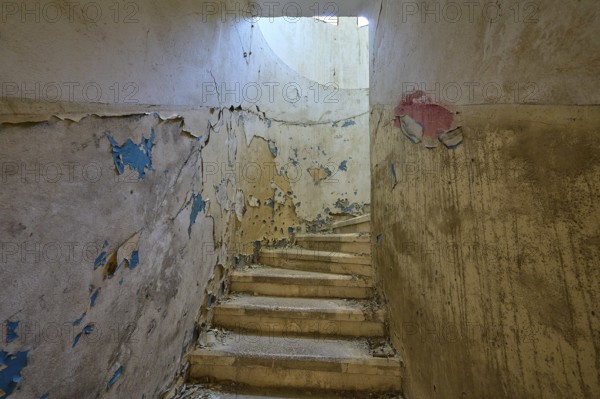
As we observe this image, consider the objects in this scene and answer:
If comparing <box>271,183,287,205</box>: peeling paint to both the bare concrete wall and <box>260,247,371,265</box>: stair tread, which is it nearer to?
<box>260,247,371,265</box>: stair tread

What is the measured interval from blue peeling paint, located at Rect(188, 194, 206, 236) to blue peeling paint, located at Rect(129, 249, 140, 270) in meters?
0.43

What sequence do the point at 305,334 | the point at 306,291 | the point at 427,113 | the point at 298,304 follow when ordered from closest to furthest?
1. the point at 427,113
2. the point at 305,334
3. the point at 298,304
4. the point at 306,291

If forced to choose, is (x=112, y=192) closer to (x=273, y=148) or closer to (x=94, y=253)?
(x=94, y=253)

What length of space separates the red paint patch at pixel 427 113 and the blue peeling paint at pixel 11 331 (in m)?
1.36

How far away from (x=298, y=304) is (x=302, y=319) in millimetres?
131

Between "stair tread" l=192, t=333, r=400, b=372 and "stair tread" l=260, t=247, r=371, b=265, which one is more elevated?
"stair tread" l=260, t=247, r=371, b=265

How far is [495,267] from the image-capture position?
0.83 metres

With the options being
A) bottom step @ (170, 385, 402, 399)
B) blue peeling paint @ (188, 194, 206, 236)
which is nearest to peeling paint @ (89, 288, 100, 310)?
blue peeling paint @ (188, 194, 206, 236)

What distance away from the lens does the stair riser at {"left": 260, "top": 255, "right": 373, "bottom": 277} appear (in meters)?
2.14

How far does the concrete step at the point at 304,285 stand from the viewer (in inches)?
79.5

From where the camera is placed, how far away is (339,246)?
2424 mm

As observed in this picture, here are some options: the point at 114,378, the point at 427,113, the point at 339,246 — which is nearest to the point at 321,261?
the point at 339,246

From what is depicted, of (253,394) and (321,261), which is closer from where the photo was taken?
(253,394)

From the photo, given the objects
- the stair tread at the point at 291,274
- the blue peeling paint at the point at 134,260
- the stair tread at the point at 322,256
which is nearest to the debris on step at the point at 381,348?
the stair tread at the point at 291,274
